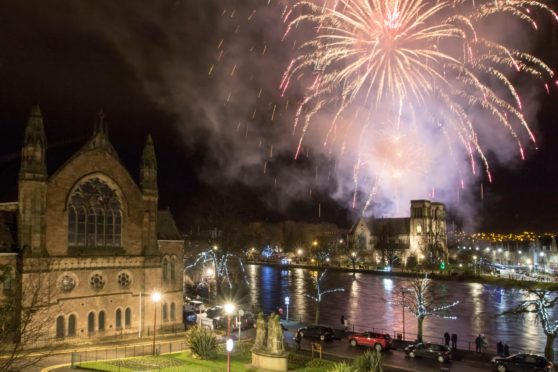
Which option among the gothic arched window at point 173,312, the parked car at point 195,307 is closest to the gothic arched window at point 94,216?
the gothic arched window at point 173,312

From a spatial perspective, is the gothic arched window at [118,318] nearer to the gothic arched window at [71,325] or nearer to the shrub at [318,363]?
the gothic arched window at [71,325]

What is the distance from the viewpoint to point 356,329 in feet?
154

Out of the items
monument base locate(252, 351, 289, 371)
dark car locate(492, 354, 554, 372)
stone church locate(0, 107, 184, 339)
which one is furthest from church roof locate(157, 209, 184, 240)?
dark car locate(492, 354, 554, 372)

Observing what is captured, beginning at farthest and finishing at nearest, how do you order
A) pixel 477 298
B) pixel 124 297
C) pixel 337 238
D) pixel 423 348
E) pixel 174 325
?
pixel 337 238 → pixel 477 298 → pixel 174 325 → pixel 124 297 → pixel 423 348

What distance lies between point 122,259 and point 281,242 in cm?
14133

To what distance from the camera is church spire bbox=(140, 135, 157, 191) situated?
1818 inches

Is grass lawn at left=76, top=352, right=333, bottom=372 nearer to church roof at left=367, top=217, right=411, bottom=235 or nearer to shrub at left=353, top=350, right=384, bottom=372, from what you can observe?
shrub at left=353, top=350, right=384, bottom=372

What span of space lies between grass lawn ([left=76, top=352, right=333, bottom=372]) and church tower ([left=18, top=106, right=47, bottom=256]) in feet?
33.5

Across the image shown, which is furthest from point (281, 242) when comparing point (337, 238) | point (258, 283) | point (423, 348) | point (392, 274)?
point (423, 348)

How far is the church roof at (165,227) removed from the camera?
4787 centimetres

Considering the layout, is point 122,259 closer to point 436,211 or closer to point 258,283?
point 258,283

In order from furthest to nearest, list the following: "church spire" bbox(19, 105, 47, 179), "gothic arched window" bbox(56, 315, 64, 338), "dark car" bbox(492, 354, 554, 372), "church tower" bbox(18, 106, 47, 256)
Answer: "gothic arched window" bbox(56, 315, 64, 338)
"church spire" bbox(19, 105, 47, 179)
"church tower" bbox(18, 106, 47, 256)
"dark car" bbox(492, 354, 554, 372)

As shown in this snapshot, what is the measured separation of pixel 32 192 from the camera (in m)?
37.8

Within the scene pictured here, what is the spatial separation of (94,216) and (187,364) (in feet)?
52.2
